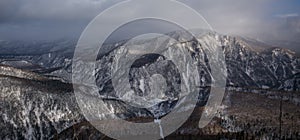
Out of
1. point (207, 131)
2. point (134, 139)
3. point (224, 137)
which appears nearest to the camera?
point (134, 139)

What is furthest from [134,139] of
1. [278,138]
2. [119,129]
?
[278,138]

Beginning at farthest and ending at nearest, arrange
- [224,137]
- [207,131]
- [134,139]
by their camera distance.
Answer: [207,131] → [224,137] → [134,139]

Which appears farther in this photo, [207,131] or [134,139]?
[207,131]

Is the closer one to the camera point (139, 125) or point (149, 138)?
point (149, 138)

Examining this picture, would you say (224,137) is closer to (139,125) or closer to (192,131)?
(192,131)

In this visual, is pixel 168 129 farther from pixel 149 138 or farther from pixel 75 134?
pixel 75 134

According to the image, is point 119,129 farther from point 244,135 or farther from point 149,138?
point 244,135

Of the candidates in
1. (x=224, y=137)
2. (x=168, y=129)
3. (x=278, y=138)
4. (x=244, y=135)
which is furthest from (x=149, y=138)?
(x=278, y=138)
